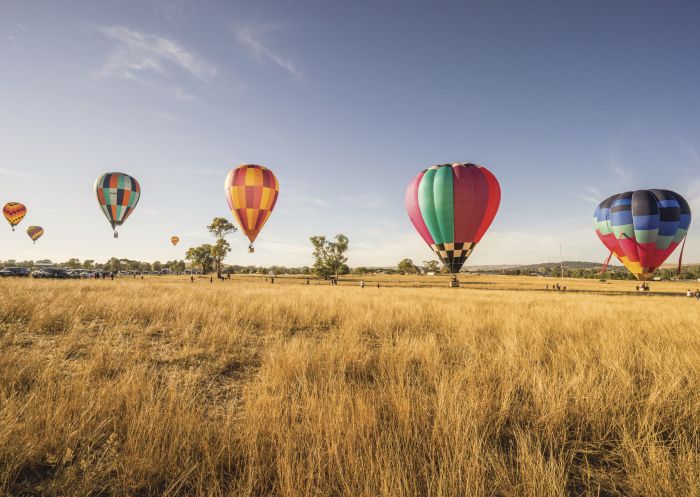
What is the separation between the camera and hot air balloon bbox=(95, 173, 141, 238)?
3388cm

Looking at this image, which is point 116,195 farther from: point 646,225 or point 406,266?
point 406,266

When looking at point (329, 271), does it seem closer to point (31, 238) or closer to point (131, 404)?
point (31, 238)

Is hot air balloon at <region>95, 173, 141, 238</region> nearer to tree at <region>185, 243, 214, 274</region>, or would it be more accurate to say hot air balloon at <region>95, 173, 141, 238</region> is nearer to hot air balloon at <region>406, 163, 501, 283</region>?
hot air balloon at <region>406, 163, 501, 283</region>

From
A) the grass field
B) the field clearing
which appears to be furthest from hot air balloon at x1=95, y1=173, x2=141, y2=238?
the grass field

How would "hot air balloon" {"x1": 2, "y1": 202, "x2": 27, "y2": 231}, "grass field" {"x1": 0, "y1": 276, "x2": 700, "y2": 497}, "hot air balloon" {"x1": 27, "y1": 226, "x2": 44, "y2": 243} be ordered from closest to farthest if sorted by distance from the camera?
"grass field" {"x1": 0, "y1": 276, "x2": 700, "y2": 497} < "hot air balloon" {"x1": 2, "y1": 202, "x2": 27, "y2": 231} < "hot air balloon" {"x1": 27, "y1": 226, "x2": 44, "y2": 243}

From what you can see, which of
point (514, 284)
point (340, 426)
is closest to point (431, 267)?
point (514, 284)

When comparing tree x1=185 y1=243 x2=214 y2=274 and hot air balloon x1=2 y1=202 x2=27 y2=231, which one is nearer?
hot air balloon x1=2 y1=202 x2=27 y2=231

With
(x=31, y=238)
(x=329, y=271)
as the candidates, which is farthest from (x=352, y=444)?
(x=31, y=238)

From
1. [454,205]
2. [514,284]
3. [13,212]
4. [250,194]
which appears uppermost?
[13,212]

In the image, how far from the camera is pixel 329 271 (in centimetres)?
7012

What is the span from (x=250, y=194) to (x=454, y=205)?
63.6 ft

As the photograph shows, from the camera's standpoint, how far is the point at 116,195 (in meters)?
34.0

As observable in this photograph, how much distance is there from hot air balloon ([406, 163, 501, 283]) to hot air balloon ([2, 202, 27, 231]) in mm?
60552

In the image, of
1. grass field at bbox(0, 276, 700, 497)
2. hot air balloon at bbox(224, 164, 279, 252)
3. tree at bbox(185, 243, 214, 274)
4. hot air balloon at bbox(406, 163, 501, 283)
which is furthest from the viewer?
tree at bbox(185, 243, 214, 274)
